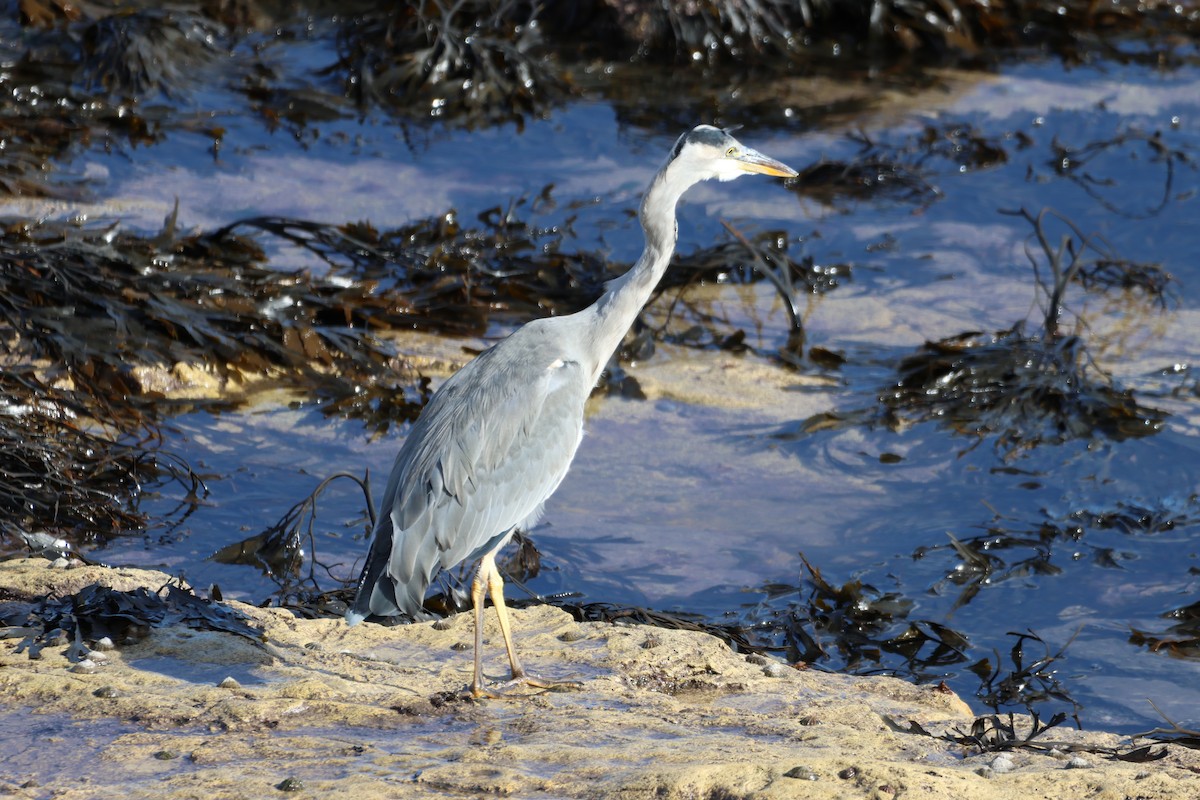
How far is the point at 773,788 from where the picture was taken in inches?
125

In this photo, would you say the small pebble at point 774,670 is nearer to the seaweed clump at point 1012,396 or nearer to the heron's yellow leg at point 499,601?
the heron's yellow leg at point 499,601

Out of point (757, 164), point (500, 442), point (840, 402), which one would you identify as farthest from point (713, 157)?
point (840, 402)

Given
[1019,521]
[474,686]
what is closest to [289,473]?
[474,686]

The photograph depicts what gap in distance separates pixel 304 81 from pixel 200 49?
0.74 meters

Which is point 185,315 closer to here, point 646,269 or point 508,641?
point 646,269

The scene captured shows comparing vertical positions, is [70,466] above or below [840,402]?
above

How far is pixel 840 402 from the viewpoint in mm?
6773

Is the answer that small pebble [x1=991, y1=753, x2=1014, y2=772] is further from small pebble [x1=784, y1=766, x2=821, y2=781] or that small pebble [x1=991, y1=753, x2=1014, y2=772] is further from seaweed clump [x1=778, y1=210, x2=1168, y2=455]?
seaweed clump [x1=778, y1=210, x2=1168, y2=455]

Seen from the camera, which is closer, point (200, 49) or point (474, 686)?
point (474, 686)

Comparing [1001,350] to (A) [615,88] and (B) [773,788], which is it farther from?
(A) [615,88]

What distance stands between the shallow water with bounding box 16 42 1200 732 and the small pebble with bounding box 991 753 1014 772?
1186 mm

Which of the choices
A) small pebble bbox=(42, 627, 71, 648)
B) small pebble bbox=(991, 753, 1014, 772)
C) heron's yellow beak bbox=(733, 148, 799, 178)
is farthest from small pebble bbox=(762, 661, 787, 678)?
small pebble bbox=(42, 627, 71, 648)

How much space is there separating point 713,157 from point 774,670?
1.72 m

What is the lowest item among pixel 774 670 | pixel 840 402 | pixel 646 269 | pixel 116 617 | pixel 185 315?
pixel 774 670
